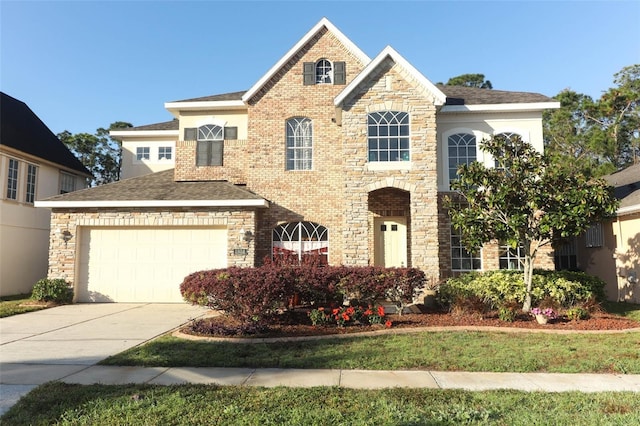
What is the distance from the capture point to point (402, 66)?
44.0 feet

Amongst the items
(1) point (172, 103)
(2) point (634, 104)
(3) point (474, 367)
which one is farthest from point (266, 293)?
(2) point (634, 104)

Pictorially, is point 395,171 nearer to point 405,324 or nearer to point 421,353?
point 405,324

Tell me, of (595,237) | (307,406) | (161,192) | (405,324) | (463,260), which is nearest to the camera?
(307,406)

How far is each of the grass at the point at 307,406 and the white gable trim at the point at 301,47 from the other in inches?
468

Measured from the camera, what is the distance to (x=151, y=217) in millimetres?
13820

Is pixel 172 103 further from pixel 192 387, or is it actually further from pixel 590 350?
pixel 590 350

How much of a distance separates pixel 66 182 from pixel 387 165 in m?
15.2

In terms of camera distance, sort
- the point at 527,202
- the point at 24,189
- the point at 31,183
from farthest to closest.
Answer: the point at 31,183
the point at 24,189
the point at 527,202

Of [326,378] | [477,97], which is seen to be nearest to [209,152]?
[477,97]

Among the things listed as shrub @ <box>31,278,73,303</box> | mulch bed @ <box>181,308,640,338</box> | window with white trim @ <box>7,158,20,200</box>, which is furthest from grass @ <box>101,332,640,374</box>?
window with white trim @ <box>7,158,20,200</box>

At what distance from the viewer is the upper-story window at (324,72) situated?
1546cm

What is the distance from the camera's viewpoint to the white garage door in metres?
13.8

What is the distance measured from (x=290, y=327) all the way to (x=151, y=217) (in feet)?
22.9

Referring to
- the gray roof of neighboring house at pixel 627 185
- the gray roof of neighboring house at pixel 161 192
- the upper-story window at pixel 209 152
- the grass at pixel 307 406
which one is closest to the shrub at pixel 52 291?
the gray roof of neighboring house at pixel 161 192
